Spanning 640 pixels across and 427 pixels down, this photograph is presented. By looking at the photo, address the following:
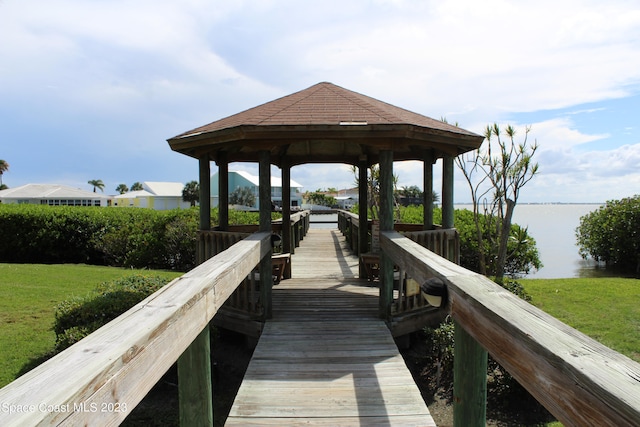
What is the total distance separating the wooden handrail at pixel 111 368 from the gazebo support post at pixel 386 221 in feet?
11.2

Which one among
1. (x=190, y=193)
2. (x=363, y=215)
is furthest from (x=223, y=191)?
(x=190, y=193)

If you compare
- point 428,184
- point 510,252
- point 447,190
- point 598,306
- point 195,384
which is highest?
point 428,184

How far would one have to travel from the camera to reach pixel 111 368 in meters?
1.29

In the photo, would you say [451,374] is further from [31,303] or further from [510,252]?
[31,303]

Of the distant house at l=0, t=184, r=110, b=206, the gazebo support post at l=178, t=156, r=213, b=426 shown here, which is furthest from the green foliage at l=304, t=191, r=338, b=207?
the gazebo support post at l=178, t=156, r=213, b=426

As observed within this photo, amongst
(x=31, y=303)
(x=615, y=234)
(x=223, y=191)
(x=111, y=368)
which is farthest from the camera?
(x=615, y=234)

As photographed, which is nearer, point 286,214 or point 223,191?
point 223,191

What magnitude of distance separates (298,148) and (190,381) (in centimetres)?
753

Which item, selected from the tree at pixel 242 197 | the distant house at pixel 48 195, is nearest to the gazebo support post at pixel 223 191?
the distant house at pixel 48 195

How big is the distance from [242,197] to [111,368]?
55510 mm

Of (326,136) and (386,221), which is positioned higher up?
(326,136)

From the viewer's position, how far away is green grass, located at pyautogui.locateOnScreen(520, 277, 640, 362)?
22.3ft

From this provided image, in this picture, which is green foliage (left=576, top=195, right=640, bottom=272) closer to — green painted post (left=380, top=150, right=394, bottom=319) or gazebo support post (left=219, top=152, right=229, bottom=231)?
green painted post (left=380, top=150, right=394, bottom=319)

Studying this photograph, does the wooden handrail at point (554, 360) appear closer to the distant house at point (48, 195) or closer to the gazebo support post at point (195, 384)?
the gazebo support post at point (195, 384)
